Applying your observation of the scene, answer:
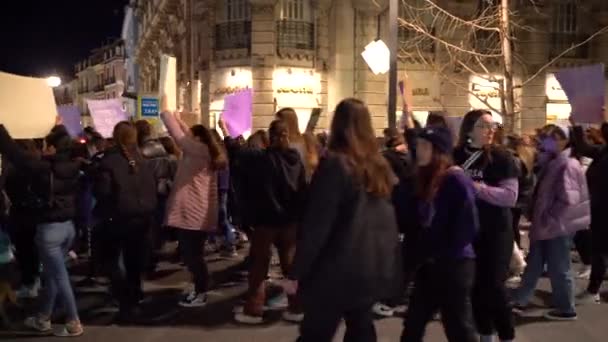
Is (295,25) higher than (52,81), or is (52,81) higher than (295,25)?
(295,25)

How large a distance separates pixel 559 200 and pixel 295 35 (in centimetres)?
1832

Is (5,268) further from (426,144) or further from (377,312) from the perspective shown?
(426,144)

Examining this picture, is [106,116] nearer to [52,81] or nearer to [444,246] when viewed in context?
[52,81]

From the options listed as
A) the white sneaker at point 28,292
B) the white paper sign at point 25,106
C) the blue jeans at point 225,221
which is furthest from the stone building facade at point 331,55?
the white paper sign at point 25,106

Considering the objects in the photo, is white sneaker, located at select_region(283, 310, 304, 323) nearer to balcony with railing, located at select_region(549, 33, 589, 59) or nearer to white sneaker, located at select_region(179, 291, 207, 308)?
white sneaker, located at select_region(179, 291, 207, 308)

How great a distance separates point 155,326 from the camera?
21.4 feet

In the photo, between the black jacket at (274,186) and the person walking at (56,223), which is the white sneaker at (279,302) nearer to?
the black jacket at (274,186)

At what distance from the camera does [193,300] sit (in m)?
7.26

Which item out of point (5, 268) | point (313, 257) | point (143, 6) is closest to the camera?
point (313, 257)

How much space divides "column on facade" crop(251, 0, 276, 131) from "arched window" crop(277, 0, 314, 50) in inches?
12.7

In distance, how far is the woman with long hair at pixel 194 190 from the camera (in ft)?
22.9

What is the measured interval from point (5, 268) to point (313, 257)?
20.6 feet

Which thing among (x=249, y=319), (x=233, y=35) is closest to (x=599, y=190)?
(x=249, y=319)

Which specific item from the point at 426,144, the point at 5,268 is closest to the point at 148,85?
the point at 5,268
